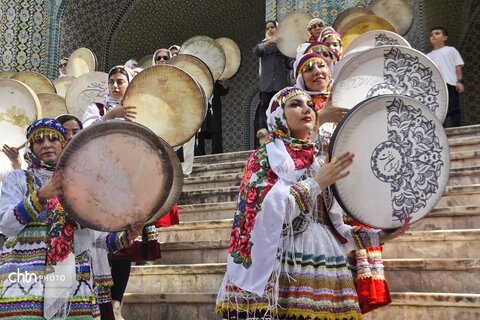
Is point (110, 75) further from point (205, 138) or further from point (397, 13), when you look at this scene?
point (397, 13)

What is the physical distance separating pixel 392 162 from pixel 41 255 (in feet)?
5.15

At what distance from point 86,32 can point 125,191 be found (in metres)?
11.5

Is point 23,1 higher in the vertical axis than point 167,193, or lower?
higher

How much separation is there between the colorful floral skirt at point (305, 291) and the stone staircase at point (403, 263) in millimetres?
903

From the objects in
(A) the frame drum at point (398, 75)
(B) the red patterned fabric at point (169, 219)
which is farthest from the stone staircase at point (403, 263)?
(A) the frame drum at point (398, 75)

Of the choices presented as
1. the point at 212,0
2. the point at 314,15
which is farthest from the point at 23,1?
the point at 314,15

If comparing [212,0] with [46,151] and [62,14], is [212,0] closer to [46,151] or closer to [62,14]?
[62,14]

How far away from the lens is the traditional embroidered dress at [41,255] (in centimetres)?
281

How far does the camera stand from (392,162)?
274 centimetres

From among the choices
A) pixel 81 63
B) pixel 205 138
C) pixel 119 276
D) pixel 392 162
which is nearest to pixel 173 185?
pixel 392 162

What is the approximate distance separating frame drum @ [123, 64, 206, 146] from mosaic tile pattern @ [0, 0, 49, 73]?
27.8ft

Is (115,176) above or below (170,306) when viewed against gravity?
above

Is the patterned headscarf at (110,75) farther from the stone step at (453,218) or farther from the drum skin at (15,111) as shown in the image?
the stone step at (453,218)

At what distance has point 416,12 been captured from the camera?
31.9 ft
